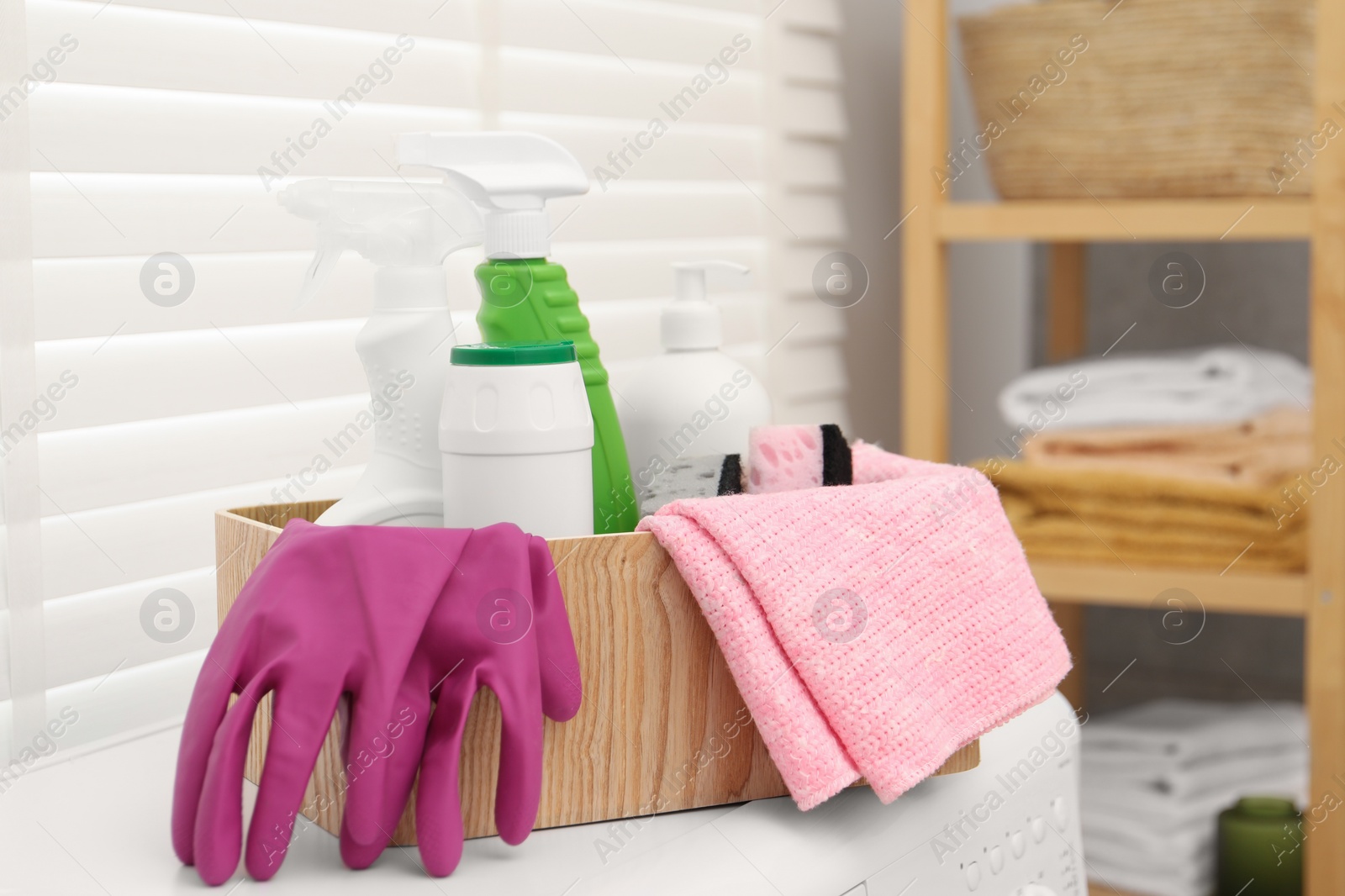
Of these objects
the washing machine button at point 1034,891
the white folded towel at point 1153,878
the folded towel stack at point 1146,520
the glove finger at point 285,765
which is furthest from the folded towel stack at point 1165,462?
the glove finger at point 285,765

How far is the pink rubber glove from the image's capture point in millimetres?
462

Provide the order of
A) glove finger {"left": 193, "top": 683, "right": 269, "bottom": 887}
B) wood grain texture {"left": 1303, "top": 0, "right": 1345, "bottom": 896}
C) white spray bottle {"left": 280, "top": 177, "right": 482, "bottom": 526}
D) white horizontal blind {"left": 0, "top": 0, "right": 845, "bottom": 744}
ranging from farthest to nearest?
wood grain texture {"left": 1303, "top": 0, "right": 1345, "bottom": 896}, white horizontal blind {"left": 0, "top": 0, "right": 845, "bottom": 744}, white spray bottle {"left": 280, "top": 177, "right": 482, "bottom": 526}, glove finger {"left": 193, "top": 683, "right": 269, "bottom": 887}

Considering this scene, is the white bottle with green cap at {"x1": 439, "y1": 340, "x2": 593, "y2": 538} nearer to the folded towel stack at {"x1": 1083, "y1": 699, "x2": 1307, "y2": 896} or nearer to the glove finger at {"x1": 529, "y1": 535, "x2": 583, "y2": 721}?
the glove finger at {"x1": 529, "y1": 535, "x2": 583, "y2": 721}

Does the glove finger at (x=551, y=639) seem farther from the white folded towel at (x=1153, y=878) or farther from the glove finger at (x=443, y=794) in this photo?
the white folded towel at (x=1153, y=878)

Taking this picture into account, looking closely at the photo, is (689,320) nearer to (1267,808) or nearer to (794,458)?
(794,458)

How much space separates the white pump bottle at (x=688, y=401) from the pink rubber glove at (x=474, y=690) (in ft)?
0.43

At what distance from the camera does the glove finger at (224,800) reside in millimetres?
446

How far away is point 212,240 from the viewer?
0.73 metres

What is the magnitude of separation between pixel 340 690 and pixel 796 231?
0.85m

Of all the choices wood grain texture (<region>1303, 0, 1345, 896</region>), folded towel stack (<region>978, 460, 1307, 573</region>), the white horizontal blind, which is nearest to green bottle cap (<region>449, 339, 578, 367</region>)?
the white horizontal blind

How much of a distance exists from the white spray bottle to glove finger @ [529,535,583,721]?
0.09 m

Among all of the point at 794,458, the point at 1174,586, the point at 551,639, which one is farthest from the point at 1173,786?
the point at 551,639

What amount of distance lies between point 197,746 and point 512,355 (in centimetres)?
19

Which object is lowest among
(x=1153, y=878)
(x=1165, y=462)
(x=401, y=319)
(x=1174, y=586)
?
(x=1153, y=878)
